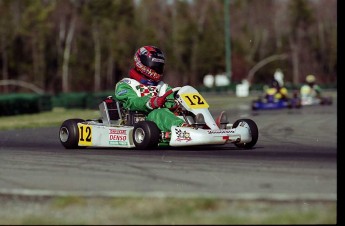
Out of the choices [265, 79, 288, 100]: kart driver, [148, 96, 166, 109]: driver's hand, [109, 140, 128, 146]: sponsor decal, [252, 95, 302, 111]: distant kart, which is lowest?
[109, 140, 128, 146]: sponsor decal

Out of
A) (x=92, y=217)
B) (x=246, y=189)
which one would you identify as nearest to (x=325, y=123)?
(x=246, y=189)

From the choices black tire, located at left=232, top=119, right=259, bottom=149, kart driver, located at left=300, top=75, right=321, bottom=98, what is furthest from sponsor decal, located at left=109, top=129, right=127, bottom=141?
kart driver, located at left=300, top=75, right=321, bottom=98

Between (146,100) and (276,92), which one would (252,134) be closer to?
(146,100)

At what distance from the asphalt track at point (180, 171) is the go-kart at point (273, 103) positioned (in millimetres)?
15046

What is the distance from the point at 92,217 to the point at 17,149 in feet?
20.4

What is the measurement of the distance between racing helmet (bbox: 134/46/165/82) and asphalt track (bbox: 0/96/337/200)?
3.96 feet

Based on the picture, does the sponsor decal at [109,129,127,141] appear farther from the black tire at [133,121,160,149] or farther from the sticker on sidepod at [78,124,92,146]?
the sticker on sidepod at [78,124,92,146]

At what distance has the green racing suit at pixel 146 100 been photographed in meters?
10.9

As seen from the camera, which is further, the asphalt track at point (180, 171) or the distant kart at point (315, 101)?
the distant kart at point (315, 101)

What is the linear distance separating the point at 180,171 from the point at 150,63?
12.5 feet

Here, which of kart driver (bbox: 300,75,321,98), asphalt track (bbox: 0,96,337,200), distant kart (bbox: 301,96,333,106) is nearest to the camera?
asphalt track (bbox: 0,96,337,200)

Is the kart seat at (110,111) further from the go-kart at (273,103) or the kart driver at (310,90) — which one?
the kart driver at (310,90)

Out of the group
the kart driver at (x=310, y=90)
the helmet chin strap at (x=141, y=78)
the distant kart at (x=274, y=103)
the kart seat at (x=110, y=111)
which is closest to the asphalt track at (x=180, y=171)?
the kart seat at (x=110, y=111)

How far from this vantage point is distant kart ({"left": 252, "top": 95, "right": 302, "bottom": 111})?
90.4ft
